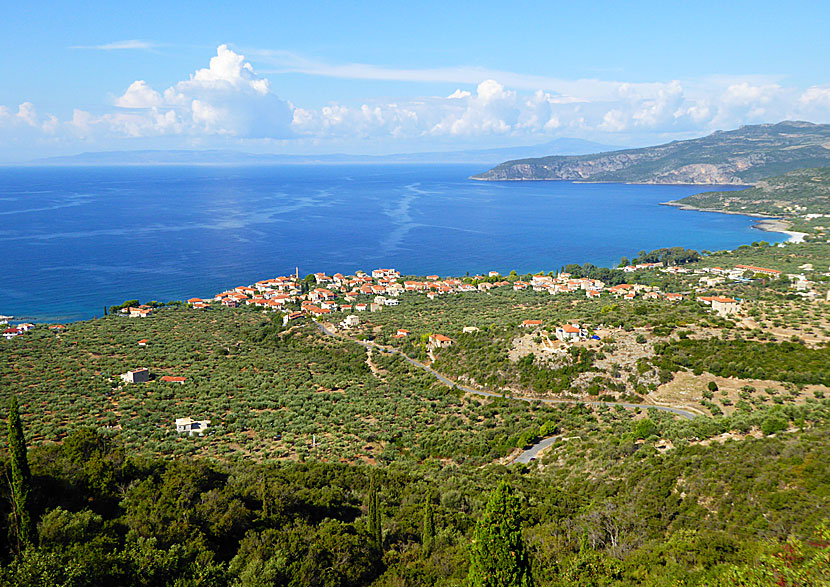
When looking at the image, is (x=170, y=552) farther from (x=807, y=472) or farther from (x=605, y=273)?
(x=605, y=273)

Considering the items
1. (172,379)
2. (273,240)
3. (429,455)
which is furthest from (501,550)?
(273,240)

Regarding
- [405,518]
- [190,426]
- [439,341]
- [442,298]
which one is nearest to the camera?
[405,518]

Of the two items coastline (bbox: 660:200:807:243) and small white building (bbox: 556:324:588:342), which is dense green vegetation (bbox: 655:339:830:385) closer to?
small white building (bbox: 556:324:588:342)

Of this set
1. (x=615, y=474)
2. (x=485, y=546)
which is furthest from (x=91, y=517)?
(x=615, y=474)

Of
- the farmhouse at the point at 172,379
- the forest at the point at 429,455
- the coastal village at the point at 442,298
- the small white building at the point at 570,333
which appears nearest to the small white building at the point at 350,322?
the coastal village at the point at 442,298

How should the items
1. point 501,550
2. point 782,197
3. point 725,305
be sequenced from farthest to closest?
point 782,197, point 725,305, point 501,550

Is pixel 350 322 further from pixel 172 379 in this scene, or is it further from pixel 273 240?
pixel 273 240

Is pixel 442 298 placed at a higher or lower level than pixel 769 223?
lower
